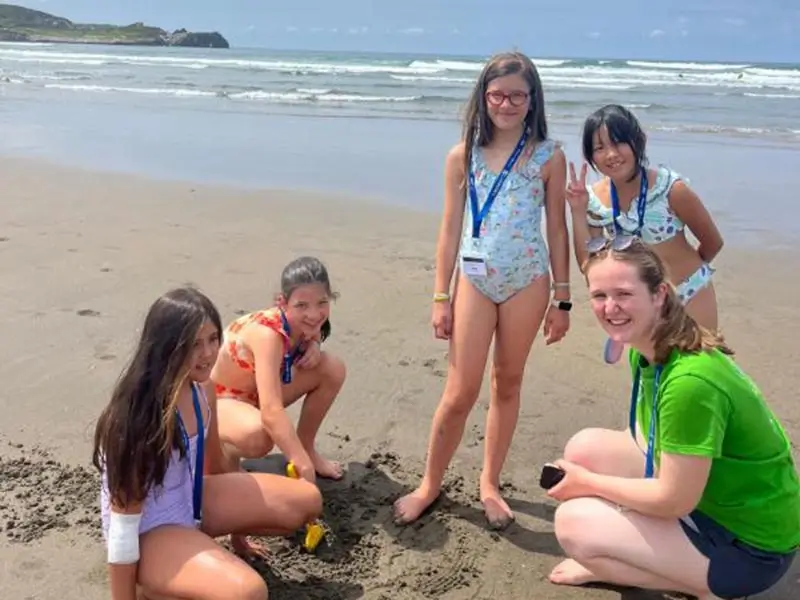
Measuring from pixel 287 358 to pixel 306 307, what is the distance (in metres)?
0.36

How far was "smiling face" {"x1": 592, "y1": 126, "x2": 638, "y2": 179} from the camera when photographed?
3.47m

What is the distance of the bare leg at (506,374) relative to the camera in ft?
11.6

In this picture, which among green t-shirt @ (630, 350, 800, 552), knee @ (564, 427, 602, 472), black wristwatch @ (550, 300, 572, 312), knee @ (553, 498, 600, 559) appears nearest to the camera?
green t-shirt @ (630, 350, 800, 552)

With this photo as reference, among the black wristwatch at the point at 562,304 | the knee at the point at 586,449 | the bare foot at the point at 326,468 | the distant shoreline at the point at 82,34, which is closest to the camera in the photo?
the knee at the point at 586,449

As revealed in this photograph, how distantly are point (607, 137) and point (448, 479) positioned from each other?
1.73 meters

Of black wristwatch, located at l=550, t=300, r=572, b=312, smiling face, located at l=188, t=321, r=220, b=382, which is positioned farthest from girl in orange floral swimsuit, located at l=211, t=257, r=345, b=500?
black wristwatch, located at l=550, t=300, r=572, b=312

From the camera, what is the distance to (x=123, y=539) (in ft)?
8.96

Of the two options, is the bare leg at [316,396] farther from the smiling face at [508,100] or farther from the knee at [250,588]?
the smiling face at [508,100]

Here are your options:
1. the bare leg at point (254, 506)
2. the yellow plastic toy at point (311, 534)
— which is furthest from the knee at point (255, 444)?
the bare leg at point (254, 506)

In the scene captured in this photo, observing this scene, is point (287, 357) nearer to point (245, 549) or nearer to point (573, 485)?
point (245, 549)

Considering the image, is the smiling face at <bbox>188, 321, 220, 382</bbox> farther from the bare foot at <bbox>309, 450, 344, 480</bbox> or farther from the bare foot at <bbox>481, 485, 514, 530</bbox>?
the bare foot at <bbox>481, 485, 514, 530</bbox>

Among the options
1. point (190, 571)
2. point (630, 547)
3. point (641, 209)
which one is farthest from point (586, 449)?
point (190, 571)

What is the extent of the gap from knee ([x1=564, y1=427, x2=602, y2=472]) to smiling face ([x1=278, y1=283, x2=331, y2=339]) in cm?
117

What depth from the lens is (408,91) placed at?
1009 inches
